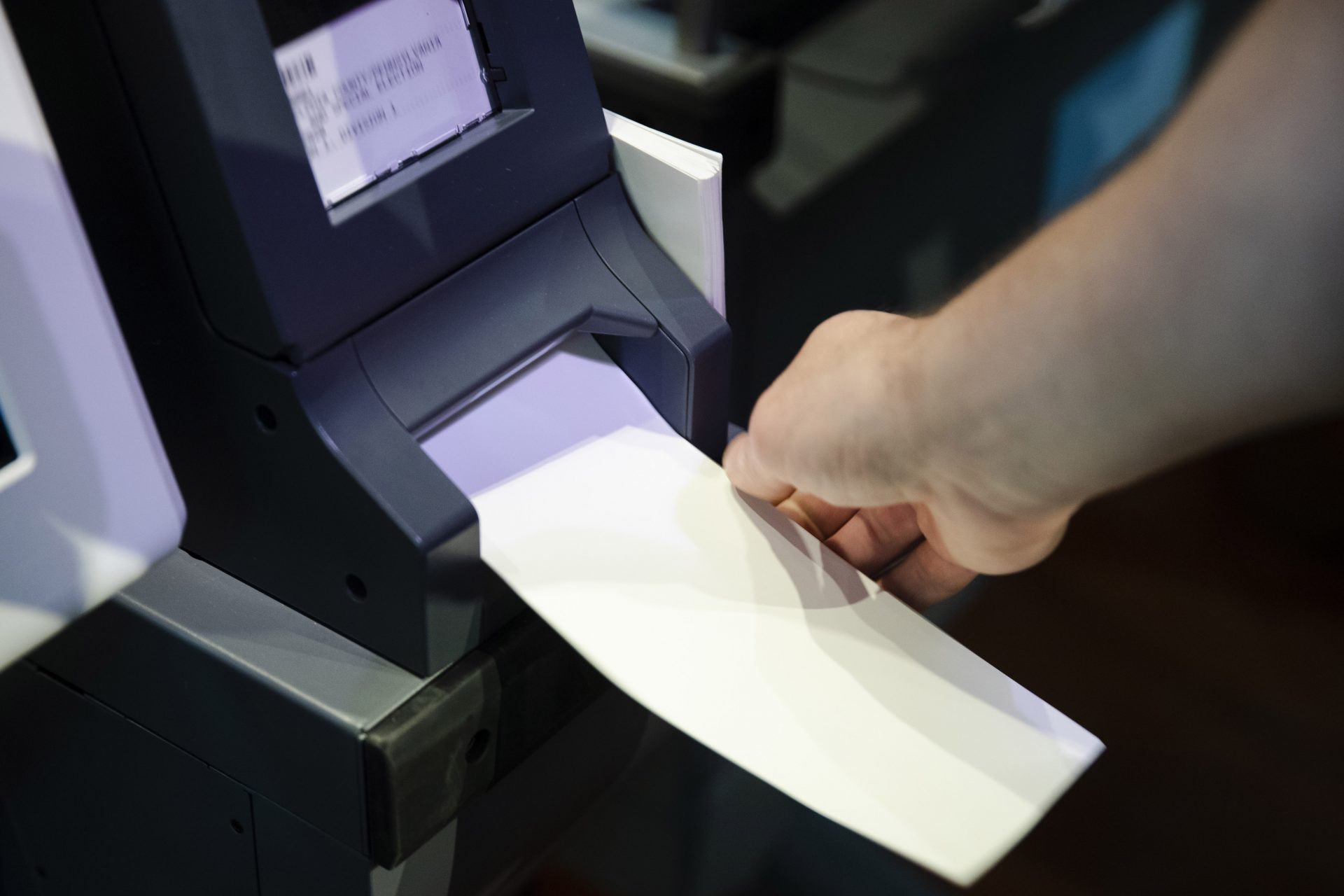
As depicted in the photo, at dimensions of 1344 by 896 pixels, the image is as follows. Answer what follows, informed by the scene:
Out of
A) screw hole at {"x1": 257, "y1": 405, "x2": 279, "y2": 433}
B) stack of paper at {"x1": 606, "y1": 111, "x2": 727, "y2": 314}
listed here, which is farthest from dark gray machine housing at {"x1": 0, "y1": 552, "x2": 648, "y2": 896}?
stack of paper at {"x1": 606, "y1": 111, "x2": 727, "y2": 314}

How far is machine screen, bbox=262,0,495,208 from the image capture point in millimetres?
523

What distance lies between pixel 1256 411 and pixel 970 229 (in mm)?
1631

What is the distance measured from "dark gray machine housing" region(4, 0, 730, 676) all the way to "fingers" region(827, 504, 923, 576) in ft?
0.46

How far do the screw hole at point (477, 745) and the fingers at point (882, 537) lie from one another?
9.0 inches

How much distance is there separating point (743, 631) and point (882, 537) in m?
0.17

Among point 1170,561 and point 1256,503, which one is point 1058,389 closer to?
point 1170,561

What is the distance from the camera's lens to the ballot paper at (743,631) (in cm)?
53

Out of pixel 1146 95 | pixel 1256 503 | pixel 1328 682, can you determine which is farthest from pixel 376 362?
pixel 1146 95

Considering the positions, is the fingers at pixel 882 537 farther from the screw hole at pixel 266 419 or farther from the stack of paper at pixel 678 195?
the screw hole at pixel 266 419

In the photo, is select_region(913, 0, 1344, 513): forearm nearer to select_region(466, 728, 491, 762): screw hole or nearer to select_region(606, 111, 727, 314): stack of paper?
select_region(606, 111, 727, 314): stack of paper

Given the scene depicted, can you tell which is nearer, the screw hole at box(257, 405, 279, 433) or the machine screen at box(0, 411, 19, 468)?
the machine screen at box(0, 411, 19, 468)

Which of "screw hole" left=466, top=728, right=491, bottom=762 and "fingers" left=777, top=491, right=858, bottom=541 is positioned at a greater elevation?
"screw hole" left=466, top=728, right=491, bottom=762

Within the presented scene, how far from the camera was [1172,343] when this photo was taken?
0.47 m

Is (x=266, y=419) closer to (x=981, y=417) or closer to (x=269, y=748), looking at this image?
(x=269, y=748)
